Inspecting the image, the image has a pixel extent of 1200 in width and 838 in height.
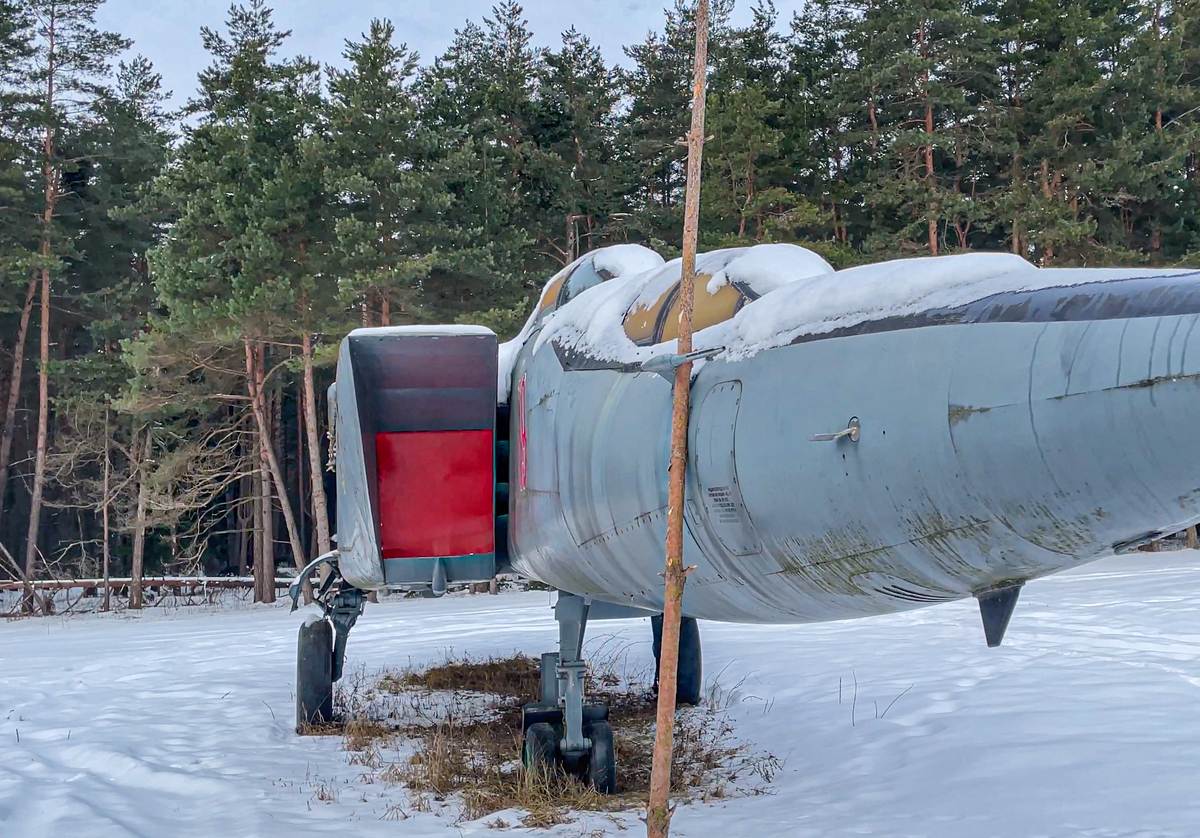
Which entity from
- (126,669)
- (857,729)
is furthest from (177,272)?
(857,729)

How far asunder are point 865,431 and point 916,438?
129 mm

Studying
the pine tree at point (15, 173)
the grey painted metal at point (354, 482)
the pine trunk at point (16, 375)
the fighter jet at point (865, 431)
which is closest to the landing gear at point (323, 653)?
the grey painted metal at point (354, 482)

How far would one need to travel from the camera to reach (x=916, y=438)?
81.7 inches

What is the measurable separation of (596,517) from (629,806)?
A: 7.72ft

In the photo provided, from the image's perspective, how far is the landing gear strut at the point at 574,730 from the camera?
5.24m

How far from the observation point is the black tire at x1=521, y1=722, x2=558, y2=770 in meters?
5.33

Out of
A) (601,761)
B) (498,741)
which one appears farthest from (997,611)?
(498,741)

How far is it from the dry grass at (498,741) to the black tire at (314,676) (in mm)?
157

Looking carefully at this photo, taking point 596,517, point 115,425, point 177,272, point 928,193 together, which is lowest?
point 596,517

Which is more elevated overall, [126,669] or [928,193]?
[928,193]

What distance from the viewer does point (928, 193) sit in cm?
1945

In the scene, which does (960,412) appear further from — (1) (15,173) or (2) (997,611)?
(1) (15,173)

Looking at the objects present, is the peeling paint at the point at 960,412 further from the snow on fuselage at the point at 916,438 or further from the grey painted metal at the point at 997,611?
the grey painted metal at the point at 997,611

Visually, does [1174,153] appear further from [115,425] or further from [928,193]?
[115,425]
